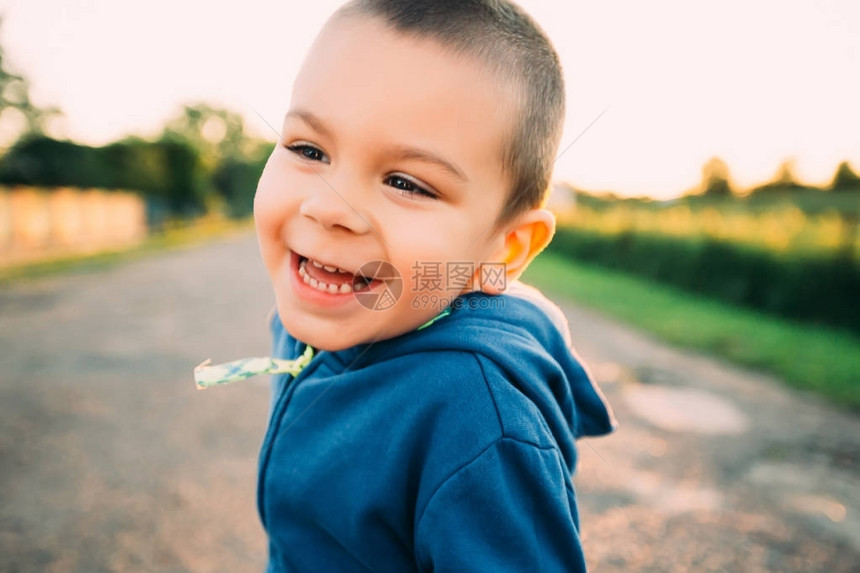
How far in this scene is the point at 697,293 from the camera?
12031 mm

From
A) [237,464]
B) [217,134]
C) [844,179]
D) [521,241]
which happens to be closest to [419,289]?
[521,241]

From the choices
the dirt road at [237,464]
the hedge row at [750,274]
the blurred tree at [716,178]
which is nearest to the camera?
the dirt road at [237,464]

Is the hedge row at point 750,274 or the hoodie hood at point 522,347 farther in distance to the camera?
the hedge row at point 750,274

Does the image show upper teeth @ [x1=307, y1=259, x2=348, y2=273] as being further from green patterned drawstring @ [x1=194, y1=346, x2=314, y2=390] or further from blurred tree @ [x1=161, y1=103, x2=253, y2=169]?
blurred tree @ [x1=161, y1=103, x2=253, y2=169]

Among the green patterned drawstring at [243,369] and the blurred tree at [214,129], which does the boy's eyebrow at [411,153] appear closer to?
the green patterned drawstring at [243,369]

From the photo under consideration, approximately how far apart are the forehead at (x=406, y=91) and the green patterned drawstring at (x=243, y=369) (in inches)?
24.1

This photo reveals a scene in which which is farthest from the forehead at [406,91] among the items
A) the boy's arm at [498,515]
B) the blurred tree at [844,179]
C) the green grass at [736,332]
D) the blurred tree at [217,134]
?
the blurred tree at [217,134]

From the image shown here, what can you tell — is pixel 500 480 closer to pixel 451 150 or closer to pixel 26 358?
pixel 451 150

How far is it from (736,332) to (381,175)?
315 inches

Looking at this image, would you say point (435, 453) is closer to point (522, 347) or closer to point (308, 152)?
point (522, 347)

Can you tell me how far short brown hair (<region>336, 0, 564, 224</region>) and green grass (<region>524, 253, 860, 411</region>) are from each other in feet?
16.9

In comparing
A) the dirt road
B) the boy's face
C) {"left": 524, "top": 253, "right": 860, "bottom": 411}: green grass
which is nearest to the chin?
the boy's face

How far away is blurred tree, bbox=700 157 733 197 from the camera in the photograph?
31891 millimetres

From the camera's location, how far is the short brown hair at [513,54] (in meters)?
1.04
